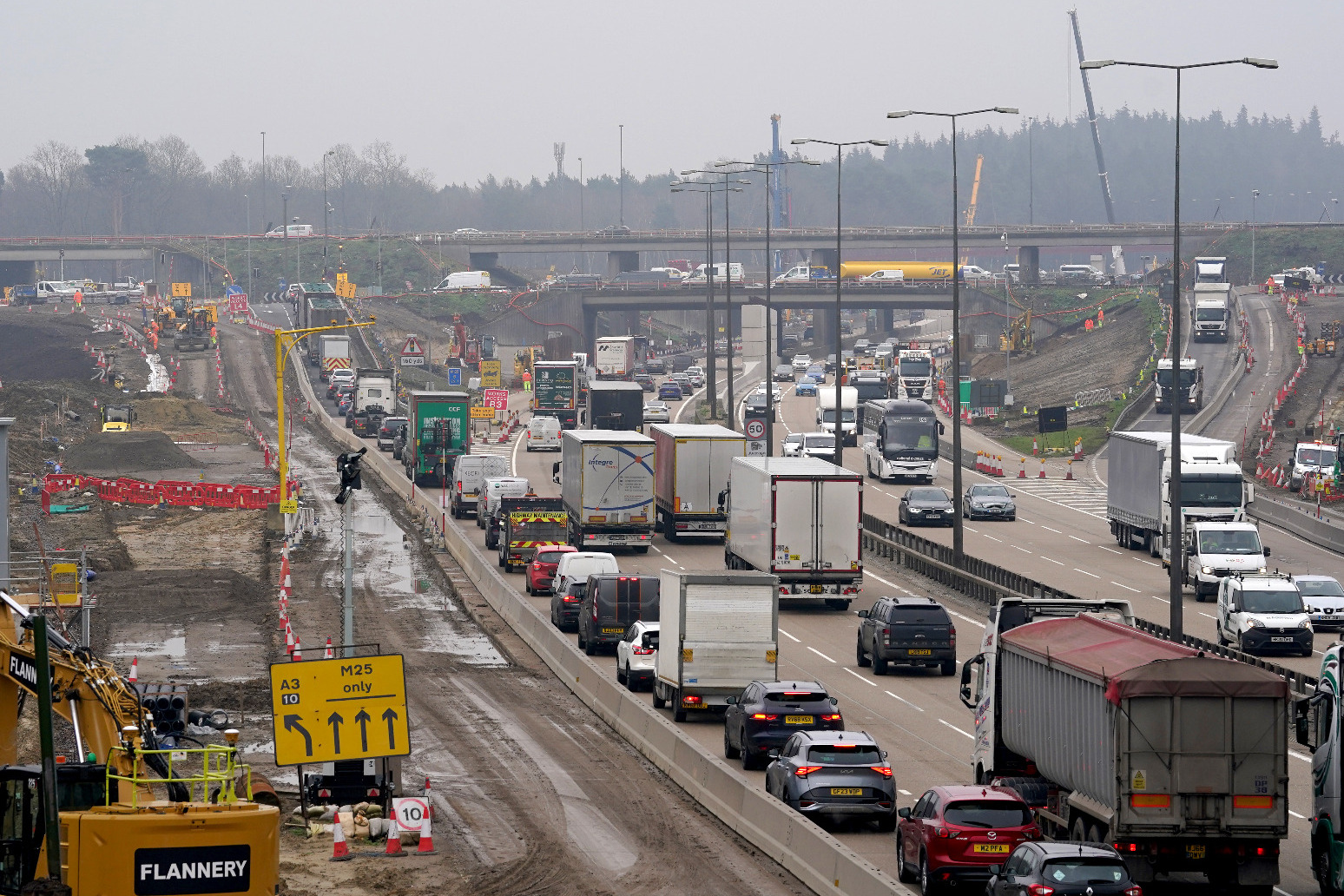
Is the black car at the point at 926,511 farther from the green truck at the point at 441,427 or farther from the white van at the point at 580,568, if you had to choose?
the white van at the point at 580,568

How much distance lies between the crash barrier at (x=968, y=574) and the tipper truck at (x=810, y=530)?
153 inches

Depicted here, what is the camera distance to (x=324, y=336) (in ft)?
410

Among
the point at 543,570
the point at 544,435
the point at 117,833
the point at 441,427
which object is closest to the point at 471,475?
the point at 441,427

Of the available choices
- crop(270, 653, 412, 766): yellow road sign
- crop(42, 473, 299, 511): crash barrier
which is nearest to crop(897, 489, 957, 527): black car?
crop(42, 473, 299, 511): crash barrier

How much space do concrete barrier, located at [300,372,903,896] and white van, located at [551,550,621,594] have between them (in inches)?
40.8

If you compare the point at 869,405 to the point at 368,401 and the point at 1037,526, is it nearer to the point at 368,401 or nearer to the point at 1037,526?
the point at 1037,526

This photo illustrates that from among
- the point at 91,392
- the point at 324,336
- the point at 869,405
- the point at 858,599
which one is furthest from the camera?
the point at 324,336

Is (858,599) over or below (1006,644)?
below

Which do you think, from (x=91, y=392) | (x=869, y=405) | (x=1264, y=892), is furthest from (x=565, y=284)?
(x=1264, y=892)

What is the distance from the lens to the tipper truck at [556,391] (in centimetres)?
9569

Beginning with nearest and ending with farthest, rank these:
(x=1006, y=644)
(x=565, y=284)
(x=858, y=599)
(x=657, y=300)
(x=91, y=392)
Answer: (x=1006, y=644) → (x=858, y=599) → (x=91, y=392) → (x=657, y=300) → (x=565, y=284)

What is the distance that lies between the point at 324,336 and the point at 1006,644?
105m

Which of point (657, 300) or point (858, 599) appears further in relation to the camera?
point (657, 300)

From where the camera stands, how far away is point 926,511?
62.9 metres
